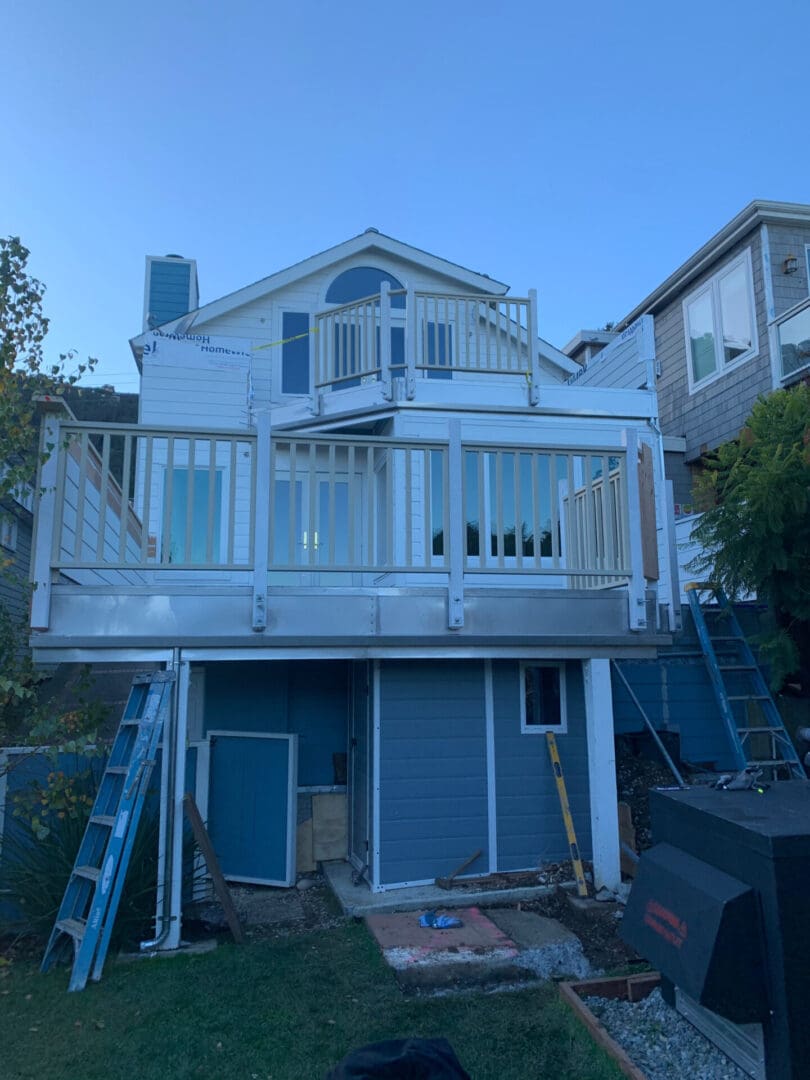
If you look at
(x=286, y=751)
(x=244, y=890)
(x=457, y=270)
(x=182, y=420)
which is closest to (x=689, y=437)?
Result: (x=457, y=270)

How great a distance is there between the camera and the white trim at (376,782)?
588 centimetres

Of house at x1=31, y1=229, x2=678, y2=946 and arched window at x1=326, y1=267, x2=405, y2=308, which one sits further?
arched window at x1=326, y1=267, x2=405, y2=308

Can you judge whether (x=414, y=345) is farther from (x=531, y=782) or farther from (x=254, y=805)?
(x=254, y=805)

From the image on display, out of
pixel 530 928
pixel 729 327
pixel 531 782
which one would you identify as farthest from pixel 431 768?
pixel 729 327

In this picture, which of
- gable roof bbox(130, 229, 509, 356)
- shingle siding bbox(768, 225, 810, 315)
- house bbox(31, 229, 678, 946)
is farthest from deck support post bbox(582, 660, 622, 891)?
shingle siding bbox(768, 225, 810, 315)

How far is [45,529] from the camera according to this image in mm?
4734

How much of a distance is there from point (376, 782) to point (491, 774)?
0.92m

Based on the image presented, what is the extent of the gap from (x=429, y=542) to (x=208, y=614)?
1.49m

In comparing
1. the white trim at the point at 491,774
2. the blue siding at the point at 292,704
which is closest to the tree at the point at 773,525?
the white trim at the point at 491,774

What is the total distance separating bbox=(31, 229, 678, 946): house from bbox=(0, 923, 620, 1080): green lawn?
2.17ft

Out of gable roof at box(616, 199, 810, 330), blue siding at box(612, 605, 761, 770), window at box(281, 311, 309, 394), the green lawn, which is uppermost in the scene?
gable roof at box(616, 199, 810, 330)

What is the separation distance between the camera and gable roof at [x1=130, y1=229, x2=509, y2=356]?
33.6 feet

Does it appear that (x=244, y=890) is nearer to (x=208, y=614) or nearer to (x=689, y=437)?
(x=208, y=614)

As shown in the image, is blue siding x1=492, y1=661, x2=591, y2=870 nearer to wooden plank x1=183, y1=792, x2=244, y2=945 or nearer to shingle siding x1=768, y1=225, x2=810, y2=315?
wooden plank x1=183, y1=792, x2=244, y2=945
